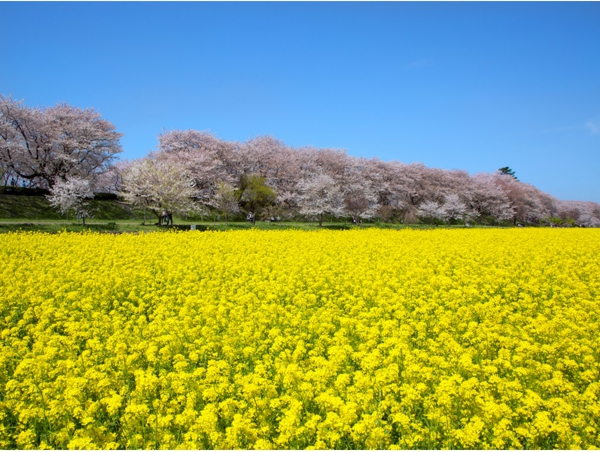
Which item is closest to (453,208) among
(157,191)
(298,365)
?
(157,191)

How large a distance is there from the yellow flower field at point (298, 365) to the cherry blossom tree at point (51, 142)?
3772cm

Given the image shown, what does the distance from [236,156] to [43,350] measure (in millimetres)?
48895

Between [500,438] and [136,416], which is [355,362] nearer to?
[500,438]

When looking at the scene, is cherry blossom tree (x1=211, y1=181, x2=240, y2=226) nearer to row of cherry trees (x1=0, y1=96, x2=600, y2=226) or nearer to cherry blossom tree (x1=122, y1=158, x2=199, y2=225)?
row of cherry trees (x1=0, y1=96, x2=600, y2=226)

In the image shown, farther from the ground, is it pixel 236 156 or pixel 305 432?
pixel 236 156

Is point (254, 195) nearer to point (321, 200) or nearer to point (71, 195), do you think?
point (321, 200)

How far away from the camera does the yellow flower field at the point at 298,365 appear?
4.16m

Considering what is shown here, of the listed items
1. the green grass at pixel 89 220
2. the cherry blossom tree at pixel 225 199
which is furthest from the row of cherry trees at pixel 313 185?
the green grass at pixel 89 220

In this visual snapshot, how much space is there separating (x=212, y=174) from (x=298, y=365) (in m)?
44.8

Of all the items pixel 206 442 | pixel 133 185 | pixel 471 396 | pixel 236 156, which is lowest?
pixel 206 442

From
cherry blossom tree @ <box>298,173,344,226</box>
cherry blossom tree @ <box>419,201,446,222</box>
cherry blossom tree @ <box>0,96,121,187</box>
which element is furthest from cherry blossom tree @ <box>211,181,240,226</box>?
cherry blossom tree @ <box>419,201,446,222</box>

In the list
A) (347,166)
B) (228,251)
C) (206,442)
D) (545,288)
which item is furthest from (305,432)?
(347,166)

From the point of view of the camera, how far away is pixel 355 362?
5934 mm

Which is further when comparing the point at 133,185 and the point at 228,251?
the point at 133,185
